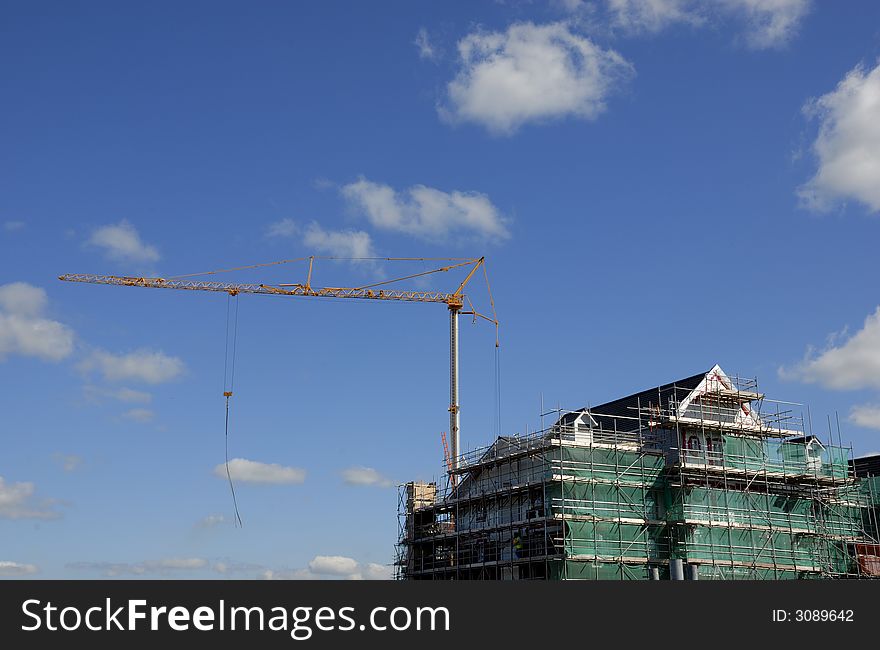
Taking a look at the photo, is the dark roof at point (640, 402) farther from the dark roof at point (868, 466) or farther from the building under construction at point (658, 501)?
the dark roof at point (868, 466)

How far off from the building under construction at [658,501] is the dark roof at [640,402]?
0.44 ft

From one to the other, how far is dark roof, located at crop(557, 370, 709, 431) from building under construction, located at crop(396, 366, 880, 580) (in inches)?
5.3

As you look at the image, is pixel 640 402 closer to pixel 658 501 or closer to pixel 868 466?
pixel 658 501

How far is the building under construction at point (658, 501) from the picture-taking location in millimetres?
57531

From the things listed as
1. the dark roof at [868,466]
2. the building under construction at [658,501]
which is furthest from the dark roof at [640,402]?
the dark roof at [868,466]

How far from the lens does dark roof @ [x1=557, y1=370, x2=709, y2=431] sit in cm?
6525

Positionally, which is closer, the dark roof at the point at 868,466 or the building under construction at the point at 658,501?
the building under construction at the point at 658,501

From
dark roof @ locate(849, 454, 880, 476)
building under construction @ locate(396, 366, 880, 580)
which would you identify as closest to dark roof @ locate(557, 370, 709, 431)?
building under construction @ locate(396, 366, 880, 580)

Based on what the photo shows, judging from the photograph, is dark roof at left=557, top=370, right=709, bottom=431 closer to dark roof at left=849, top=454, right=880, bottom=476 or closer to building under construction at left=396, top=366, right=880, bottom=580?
building under construction at left=396, top=366, right=880, bottom=580
